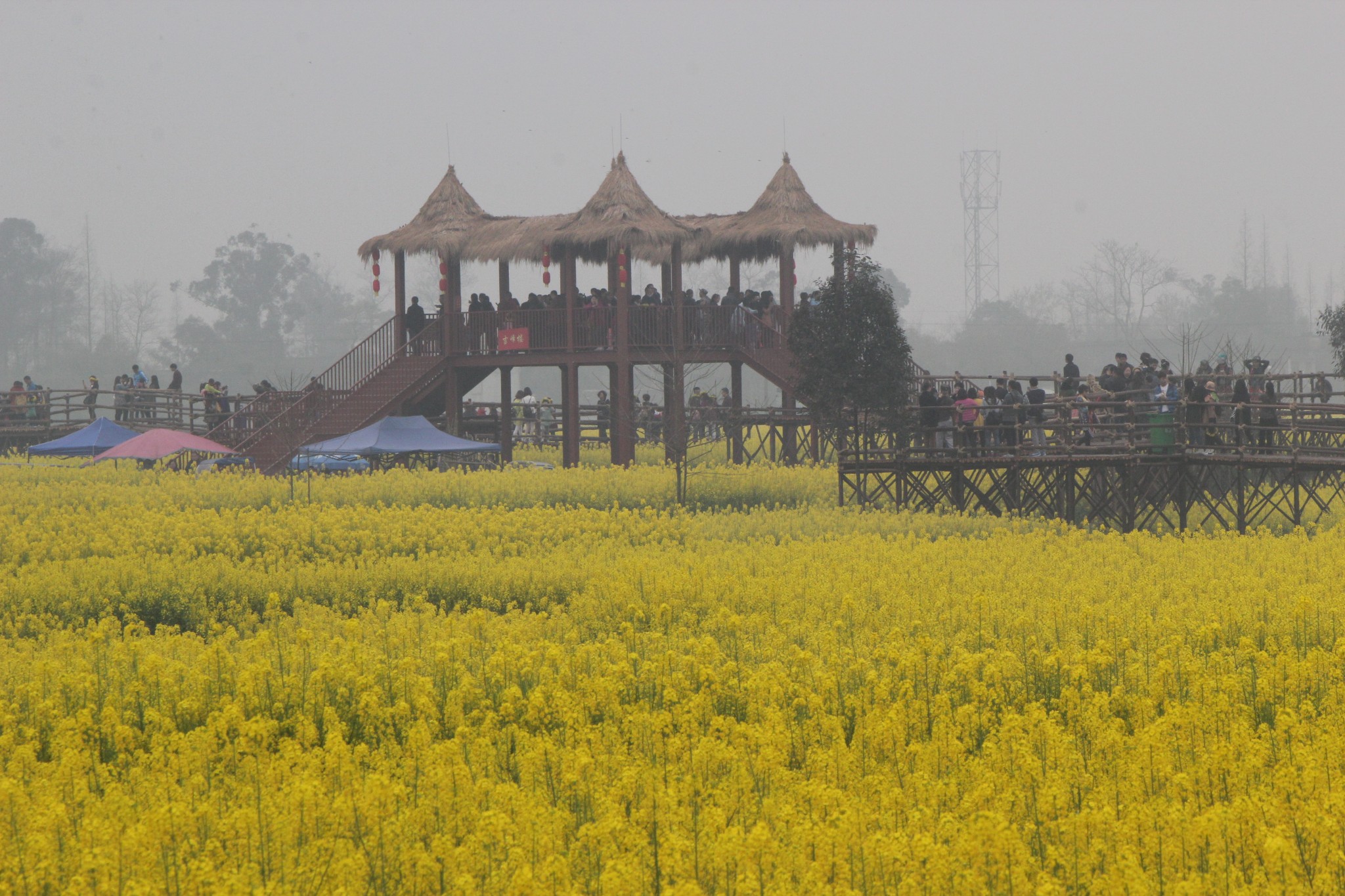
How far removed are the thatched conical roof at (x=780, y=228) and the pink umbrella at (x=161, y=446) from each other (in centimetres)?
1066

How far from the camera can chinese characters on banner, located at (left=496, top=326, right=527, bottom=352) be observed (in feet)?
92.6

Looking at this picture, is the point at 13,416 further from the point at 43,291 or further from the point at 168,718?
the point at 43,291

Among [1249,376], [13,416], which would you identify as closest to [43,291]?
[13,416]

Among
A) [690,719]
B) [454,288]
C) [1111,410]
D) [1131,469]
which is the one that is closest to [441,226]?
[454,288]

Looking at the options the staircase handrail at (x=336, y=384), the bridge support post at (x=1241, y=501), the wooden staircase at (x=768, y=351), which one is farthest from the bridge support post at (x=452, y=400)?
the bridge support post at (x=1241, y=501)

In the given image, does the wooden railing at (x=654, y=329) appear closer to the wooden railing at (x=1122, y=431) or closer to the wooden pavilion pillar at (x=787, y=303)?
the wooden pavilion pillar at (x=787, y=303)

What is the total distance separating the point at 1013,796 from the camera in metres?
6.02

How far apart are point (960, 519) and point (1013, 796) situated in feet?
38.2

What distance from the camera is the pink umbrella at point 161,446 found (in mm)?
26219

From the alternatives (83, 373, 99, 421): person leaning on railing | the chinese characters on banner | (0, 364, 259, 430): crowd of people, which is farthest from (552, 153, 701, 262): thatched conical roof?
(83, 373, 99, 421): person leaning on railing

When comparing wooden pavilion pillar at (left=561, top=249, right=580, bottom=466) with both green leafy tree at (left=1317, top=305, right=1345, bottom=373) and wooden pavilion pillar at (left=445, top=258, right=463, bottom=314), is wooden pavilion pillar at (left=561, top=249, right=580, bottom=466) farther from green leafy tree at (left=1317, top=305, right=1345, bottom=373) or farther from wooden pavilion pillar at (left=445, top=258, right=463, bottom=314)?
green leafy tree at (left=1317, top=305, right=1345, bottom=373)

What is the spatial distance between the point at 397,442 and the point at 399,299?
5.72m

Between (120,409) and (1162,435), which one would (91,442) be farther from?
(1162,435)

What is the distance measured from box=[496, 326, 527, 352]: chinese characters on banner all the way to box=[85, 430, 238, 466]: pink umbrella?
5552mm
